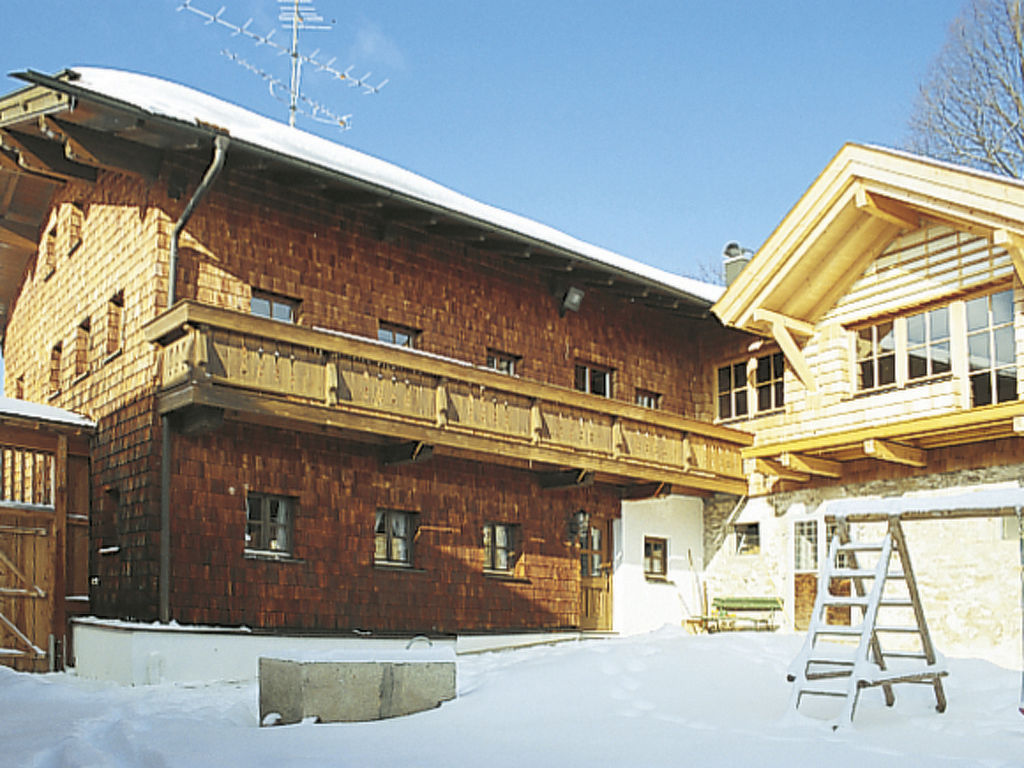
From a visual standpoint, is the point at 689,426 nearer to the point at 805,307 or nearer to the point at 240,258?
the point at 805,307

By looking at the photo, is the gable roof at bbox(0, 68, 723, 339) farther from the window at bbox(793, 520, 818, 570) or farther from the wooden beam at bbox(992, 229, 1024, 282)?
the wooden beam at bbox(992, 229, 1024, 282)

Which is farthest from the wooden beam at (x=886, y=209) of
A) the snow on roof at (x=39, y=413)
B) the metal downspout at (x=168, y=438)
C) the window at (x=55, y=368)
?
the window at (x=55, y=368)

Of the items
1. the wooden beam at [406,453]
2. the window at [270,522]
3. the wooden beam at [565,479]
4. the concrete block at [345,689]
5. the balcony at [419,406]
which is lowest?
the concrete block at [345,689]

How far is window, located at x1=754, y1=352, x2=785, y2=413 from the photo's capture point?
20.1 metres

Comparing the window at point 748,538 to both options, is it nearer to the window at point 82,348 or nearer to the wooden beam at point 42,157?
the window at point 82,348

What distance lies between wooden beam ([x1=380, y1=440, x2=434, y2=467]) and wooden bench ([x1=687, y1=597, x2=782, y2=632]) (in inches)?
228

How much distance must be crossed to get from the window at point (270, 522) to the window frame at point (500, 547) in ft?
11.7

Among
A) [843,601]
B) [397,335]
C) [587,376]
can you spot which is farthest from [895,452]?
[843,601]

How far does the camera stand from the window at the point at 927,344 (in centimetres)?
1719

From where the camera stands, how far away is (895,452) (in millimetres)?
17125

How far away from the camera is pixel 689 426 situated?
1912cm

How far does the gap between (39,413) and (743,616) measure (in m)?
11.3

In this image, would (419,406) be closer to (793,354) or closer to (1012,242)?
(793,354)

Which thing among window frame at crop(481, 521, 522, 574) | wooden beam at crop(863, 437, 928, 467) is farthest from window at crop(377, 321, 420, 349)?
wooden beam at crop(863, 437, 928, 467)
